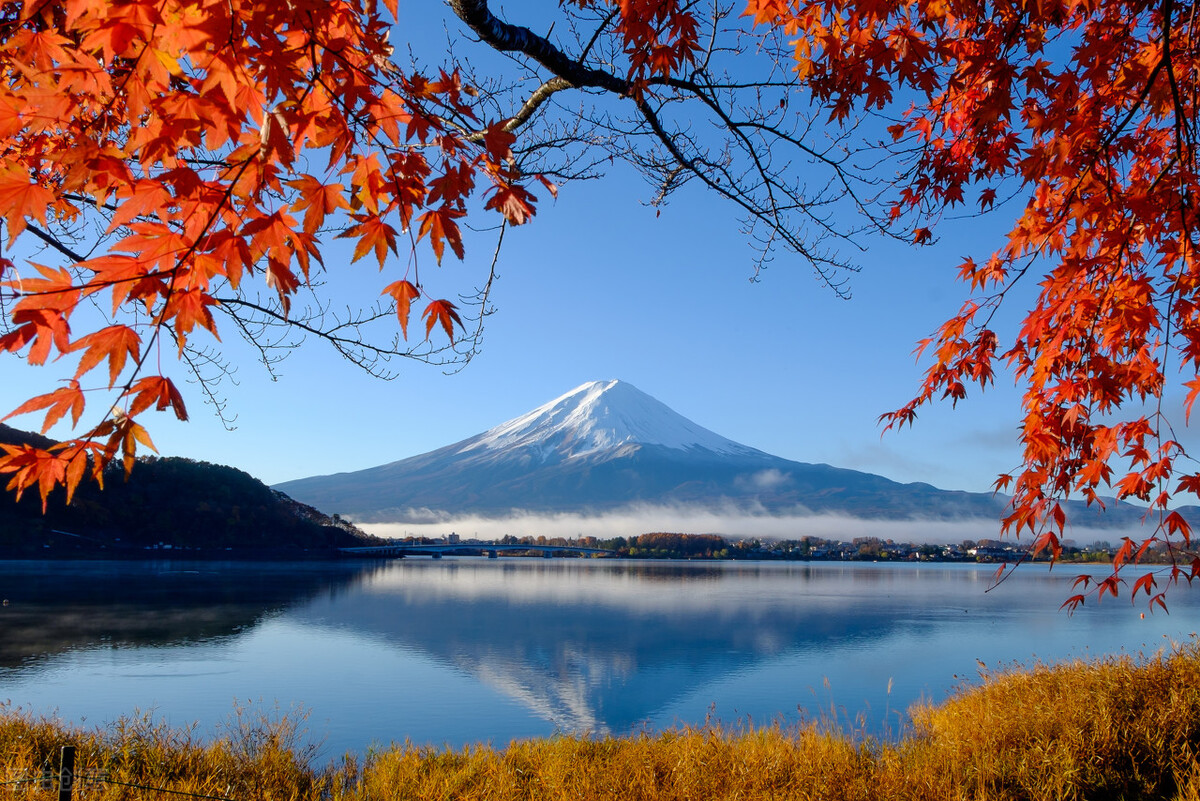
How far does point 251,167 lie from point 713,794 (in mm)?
4295

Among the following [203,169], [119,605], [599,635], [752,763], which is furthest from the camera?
[119,605]

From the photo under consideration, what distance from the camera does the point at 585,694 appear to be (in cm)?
1445

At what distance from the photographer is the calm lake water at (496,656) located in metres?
12.0

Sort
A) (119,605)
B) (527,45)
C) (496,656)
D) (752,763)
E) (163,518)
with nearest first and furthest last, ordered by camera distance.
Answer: (527,45), (752,763), (496,656), (119,605), (163,518)

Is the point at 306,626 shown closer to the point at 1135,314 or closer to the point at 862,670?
the point at 862,670

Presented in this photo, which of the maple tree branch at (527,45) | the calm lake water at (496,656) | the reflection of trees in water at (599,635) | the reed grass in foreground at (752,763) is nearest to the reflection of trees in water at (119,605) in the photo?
the calm lake water at (496,656)

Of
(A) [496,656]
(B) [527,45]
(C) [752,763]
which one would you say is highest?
(B) [527,45]

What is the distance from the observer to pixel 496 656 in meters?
18.1

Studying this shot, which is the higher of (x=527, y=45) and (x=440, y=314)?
(x=527, y=45)

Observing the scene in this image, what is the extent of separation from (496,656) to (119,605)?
17.1 metres

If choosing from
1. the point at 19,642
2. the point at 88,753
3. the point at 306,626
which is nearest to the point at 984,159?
the point at 88,753

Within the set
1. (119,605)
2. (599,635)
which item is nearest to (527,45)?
(599,635)

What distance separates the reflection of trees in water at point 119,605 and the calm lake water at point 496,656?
0.43 ft

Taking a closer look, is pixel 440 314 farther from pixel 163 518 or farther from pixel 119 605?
pixel 163 518
